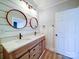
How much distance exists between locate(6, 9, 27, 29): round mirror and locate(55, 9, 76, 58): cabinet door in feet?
Result: 5.49

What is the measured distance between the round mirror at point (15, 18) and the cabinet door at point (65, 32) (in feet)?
5.49

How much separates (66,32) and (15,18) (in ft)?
6.96

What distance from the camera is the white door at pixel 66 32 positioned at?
2729 millimetres

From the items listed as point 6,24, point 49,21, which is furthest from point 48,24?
point 6,24

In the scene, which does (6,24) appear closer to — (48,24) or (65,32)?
(65,32)

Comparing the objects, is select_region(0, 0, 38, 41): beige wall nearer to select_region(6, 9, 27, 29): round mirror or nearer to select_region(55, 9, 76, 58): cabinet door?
select_region(6, 9, 27, 29): round mirror

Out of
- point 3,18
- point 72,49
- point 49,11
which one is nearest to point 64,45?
point 72,49

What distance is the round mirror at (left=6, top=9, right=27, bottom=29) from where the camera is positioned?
5.85 ft

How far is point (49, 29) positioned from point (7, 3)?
2611 mm

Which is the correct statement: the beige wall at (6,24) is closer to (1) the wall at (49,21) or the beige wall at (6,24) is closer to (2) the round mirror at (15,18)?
(2) the round mirror at (15,18)

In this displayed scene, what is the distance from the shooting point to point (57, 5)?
3.53 meters

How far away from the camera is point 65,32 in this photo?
117 inches

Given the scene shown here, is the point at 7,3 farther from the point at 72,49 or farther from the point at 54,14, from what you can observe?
the point at 72,49

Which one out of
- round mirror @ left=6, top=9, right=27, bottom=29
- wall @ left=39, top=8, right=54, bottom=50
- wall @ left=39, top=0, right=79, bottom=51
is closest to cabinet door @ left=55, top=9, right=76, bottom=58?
wall @ left=39, top=0, right=79, bottom=51
